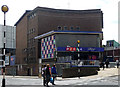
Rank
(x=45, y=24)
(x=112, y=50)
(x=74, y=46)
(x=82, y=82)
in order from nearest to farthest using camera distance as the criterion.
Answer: (x=82, y=82), (x=74, y=46), (x=45, y=24), (x=112, y=50)

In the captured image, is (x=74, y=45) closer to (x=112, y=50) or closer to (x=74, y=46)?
(x=74, y=46)

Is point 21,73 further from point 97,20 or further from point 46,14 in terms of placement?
point 97,20

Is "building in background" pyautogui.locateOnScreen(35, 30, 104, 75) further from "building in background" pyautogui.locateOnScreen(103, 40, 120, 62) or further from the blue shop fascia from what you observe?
"building in background" pyautogui.locateOnScreen(103, 40, 120, 62)

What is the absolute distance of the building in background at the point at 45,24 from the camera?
52938mm

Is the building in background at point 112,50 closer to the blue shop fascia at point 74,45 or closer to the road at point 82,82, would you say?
the blue shop fascia at point 74,45

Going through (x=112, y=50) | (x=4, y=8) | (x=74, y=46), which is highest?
(x=4, y=8)

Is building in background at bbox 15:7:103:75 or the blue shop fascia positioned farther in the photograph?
building in background at bbox 15:7:103:75

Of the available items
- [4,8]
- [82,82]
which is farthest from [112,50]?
[4,8]

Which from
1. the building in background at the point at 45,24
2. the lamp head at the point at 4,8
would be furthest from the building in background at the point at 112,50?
the lamp head at the point at 4,8

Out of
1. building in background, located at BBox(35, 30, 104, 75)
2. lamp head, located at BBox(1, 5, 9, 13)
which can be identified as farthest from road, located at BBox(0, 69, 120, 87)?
building in background, located at BBox(35, 30, 104, 75)

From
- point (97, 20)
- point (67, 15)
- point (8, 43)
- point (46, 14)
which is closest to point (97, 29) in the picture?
point (97, 20)

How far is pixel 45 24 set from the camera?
176 ft

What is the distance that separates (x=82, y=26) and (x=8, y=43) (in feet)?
156

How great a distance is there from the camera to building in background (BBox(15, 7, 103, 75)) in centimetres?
5294
